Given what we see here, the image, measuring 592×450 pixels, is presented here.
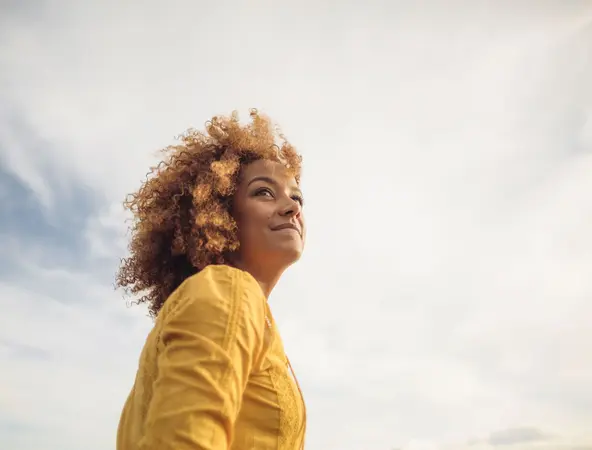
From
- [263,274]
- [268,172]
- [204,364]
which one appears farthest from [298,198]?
[204,364]

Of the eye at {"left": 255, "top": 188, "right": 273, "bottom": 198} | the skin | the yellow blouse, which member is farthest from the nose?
the yellow blouse

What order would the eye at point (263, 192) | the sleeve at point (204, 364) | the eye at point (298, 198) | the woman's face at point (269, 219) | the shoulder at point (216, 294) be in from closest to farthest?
the sleeve at point (204, 364) → the shoulder at point (216, 294) → the woman's face at point (269, 219) → the eye at point (263, 192) → the eye at point (298, 198)

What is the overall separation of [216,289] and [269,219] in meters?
1.08

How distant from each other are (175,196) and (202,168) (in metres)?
0.30

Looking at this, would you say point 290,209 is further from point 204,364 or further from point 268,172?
point 204,364

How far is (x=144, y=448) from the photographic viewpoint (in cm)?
167

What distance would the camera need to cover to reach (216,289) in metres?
2.01

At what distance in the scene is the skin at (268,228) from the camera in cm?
296

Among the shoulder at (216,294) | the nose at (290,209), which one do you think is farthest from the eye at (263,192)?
the shoulder at (216,294)

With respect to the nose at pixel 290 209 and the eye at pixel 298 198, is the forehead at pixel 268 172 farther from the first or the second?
the nose at pixel 290 209

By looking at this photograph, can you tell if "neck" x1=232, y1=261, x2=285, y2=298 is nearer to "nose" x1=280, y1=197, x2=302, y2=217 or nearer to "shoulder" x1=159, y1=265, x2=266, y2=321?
"nose" x1=280, y1=197, x2=302, y2=217

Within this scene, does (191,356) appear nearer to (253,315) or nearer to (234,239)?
(253,315)

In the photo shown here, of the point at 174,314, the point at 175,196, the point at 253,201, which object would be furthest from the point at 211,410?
the point at 175,196

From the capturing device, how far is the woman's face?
2963 millimetres
